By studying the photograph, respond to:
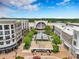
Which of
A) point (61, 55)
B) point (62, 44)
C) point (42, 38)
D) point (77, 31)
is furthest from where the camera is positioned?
point (42, 38)

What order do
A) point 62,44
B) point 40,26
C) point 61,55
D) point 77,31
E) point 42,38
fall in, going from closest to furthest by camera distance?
point 77,31 → point 61,55 → point 62,44 → point 42,38 → point 40,26

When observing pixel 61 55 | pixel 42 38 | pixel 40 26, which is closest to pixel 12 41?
pixel 61 55

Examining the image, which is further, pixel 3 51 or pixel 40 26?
pixel 40 26

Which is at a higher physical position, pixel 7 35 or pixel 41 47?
pixel 7 35

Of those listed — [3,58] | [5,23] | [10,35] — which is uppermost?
[5,23]

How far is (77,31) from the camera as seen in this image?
36719mm

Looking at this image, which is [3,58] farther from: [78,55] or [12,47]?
[78,55]

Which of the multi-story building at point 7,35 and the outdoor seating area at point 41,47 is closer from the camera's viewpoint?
the multi-story building at point 7,35

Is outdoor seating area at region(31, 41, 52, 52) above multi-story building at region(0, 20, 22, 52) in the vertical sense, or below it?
below

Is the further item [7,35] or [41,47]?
[41,47]

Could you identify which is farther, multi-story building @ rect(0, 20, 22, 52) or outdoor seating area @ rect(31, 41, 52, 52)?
outdoor seating area @ rect(31, 41, 52, 52)

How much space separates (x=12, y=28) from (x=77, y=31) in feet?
69.7

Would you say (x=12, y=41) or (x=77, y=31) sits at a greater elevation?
(x=77, y=31)

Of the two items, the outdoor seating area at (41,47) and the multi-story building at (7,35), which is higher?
the multi-story building at (7,35)
